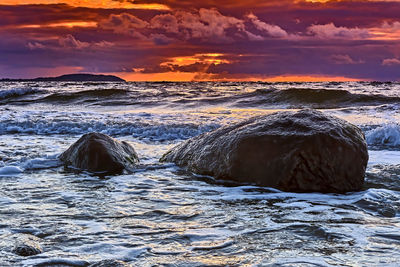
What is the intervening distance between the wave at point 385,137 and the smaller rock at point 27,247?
6324mm

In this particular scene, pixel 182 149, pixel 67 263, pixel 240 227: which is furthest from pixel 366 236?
pixel 182 149

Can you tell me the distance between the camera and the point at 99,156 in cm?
558

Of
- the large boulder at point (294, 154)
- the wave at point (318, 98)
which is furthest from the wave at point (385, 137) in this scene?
the wave at point (318, 98)

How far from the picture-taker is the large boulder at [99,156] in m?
5.49

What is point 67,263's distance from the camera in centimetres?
250

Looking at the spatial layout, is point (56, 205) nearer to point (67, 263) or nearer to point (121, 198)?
point (121, 198)

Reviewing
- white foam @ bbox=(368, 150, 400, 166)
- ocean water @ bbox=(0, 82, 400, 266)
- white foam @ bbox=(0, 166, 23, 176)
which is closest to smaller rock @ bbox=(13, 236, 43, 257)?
ocean water @ bbox=(0, 82, 400, 266)

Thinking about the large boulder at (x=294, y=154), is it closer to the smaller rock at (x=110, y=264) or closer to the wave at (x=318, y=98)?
the smaller rock at (x=110, y=264)

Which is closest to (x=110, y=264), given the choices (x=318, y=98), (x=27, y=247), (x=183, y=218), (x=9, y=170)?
(x=27, y=247)

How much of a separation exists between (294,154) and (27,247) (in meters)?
2.81

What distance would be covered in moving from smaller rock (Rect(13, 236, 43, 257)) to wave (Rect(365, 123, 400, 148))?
20.7ft

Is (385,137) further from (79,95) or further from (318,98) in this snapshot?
(79,95)

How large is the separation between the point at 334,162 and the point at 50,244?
9.86ft

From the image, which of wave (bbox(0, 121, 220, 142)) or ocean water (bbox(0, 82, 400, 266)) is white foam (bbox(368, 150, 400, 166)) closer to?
ocean water (bbox(0, 82, 400, 266))
